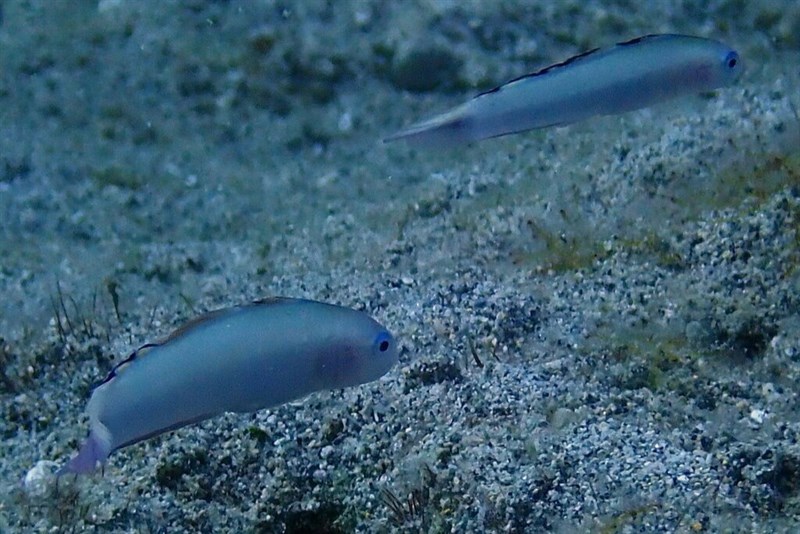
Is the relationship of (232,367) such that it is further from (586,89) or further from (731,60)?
(731,60)

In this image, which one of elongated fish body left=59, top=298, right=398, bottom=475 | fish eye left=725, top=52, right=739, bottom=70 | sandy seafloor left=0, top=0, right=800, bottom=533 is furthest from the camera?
fish eye left=725, top=52, right=739, bottom=70

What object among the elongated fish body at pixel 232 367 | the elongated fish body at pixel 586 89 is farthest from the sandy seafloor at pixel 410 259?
the elongated fish body at pixel 586 89

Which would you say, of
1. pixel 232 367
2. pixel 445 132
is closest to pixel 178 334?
pixel 232 367

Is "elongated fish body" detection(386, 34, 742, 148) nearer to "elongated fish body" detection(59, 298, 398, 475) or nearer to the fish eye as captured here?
the fish eye

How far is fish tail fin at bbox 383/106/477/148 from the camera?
3258 millimetres

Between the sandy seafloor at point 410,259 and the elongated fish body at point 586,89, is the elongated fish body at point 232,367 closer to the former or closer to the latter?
the sandy seafloor at point 410,259

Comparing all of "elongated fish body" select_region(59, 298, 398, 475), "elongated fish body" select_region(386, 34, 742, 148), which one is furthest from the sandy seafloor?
"elongated fish body" select_region(386, 34, 742, 148)

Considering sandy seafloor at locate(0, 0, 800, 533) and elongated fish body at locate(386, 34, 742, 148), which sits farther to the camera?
elongated fish body at locate(386, 34, 742, 148)

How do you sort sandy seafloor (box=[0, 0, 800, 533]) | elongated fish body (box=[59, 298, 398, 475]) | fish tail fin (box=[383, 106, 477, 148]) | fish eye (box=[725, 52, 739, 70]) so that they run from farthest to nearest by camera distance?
fish eye (box=[725, 52, 739, 70])
fish tail fin (box=[383, 106, 477, 148])
sandy seafloor (box=[0, 0, 800, 533])
elongated fish body (box=[59, 298, 398, 475])

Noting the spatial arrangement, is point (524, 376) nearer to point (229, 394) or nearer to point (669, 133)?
point (229, 394)

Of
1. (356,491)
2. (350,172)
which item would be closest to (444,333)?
(356,491)

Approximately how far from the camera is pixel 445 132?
129 inches

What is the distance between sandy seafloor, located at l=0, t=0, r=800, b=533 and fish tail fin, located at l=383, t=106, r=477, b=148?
931 mm

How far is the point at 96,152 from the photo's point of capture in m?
7.23
